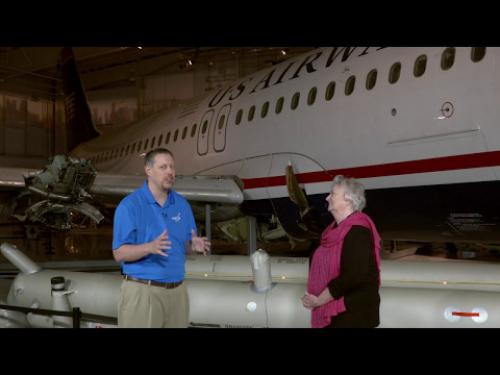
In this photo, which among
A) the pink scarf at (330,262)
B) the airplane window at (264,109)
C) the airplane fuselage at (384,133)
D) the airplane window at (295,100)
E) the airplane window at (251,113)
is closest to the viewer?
the pink scarf at (330,262)

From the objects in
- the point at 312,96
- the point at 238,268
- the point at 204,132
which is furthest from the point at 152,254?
the point at 204,132

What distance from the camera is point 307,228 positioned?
27.7 feet

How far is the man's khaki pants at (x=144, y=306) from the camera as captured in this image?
3.03 m

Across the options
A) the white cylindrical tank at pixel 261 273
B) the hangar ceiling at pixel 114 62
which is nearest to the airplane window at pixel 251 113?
the white cylindrical tank at pixel 261 273

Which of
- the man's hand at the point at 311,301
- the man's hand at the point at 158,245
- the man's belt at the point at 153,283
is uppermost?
the man's hand at the point at 158,245

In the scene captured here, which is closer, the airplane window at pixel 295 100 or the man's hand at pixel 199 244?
the man's hand at pixel 199 244

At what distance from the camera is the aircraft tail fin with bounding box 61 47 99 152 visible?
845 inches

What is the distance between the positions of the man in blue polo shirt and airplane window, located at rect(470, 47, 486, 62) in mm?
4255

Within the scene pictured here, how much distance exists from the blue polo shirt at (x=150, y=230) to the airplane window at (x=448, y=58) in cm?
432

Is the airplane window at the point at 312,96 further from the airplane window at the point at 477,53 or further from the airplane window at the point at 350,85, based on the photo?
the airplane window at the point at 477,53

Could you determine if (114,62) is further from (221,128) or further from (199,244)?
(199,244)

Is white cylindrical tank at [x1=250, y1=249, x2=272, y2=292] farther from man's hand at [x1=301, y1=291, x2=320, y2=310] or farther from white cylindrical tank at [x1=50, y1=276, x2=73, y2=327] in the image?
man's hand at [x1=301, y1=291, x2=320, y2=310]

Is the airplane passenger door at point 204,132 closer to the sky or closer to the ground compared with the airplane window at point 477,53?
closer to the sky

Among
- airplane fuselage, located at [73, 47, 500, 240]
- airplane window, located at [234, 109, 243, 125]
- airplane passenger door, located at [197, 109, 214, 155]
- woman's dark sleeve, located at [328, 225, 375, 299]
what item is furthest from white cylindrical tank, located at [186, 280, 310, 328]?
airplane passenger door, located at [197, 109, 214, 155]
